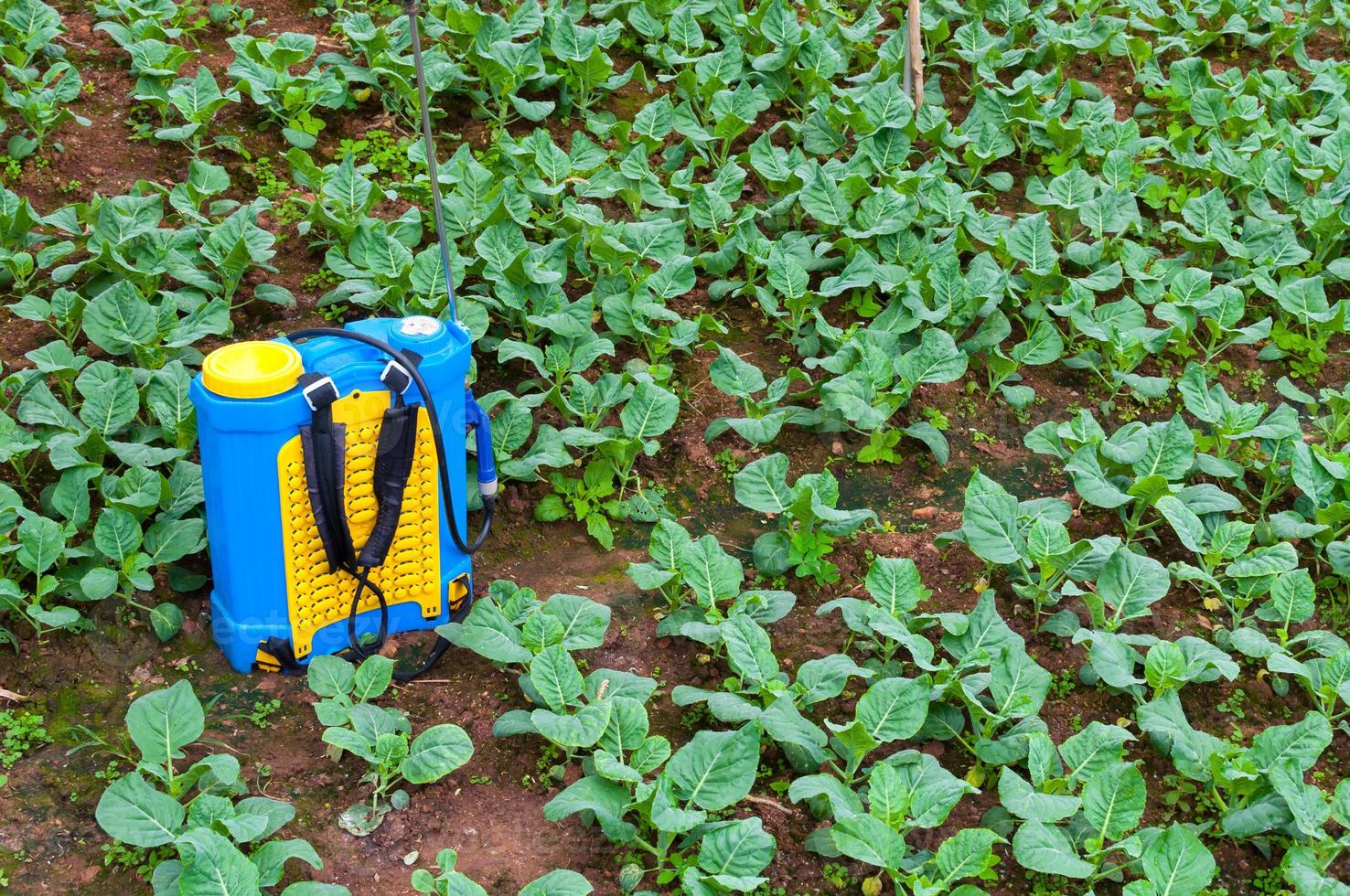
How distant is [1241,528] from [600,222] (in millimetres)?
2759

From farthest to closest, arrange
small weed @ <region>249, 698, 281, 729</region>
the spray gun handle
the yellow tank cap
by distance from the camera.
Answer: the spray gun handle < small weed @ <region>249, 698, 281, 729</region> < the yellow tank cap

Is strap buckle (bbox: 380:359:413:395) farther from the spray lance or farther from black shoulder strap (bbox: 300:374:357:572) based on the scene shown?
black shoulder strap (bbox: 300:374:357:572)

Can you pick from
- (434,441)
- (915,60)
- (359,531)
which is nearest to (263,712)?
(359,531)

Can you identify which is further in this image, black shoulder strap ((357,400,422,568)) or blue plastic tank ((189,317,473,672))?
black shoulder strap ((357,400,422,568))

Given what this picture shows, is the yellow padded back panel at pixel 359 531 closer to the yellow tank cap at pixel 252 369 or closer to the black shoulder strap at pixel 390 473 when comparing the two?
the black shoulder strap at pixel 390 473

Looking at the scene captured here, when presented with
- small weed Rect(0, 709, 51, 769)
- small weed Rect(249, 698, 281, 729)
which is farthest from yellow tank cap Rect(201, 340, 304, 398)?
small weed Rect(0, 709, 51, 769)

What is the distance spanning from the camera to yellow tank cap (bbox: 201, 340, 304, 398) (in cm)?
359

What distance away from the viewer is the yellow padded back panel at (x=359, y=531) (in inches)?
147

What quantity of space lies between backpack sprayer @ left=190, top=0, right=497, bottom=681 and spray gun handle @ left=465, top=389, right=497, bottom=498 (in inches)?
5.6

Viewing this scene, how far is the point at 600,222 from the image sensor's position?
5.65 metres

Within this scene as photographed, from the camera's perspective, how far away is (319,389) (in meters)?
3.64

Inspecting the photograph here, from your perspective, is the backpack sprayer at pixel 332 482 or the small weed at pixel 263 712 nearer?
the backpack sprayer at pixel 332 482

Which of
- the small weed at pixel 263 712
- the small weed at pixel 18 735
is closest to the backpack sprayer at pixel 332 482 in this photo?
the small weed at pixel 263 712

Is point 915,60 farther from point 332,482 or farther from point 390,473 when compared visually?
point 332,482
